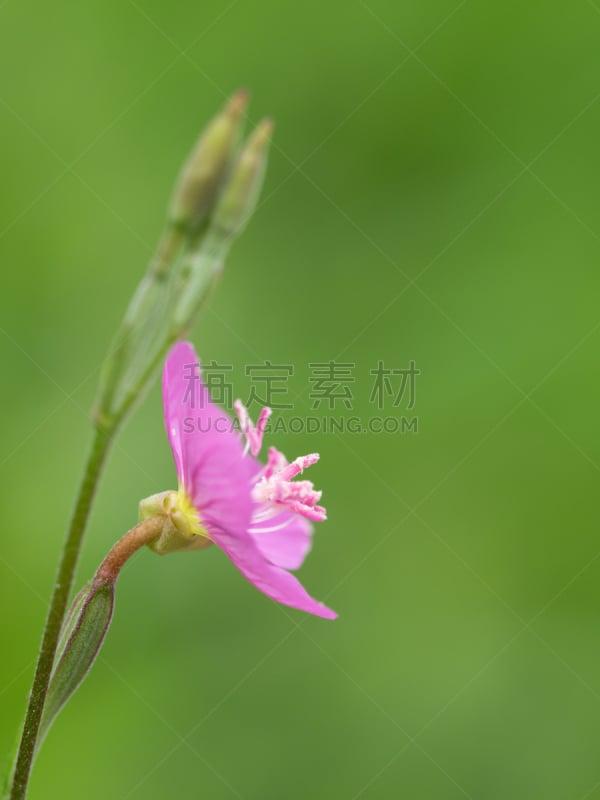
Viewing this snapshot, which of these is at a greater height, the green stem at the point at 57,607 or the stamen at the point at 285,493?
the stamen at the point at 285,493

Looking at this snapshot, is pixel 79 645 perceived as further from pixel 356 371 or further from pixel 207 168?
pixel 356 371

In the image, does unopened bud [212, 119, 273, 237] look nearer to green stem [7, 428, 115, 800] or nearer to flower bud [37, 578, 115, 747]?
green stem [7, 428, 115, 800]

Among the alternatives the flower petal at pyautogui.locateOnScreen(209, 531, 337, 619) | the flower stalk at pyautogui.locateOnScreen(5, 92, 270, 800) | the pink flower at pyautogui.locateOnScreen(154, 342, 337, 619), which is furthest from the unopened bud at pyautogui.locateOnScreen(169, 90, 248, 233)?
the flower petal at pyautogui.locateOnScreen(209, 531, 337, 619)

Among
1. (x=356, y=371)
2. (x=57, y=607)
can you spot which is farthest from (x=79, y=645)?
(x=356, y=371)

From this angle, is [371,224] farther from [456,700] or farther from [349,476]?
[456,700]

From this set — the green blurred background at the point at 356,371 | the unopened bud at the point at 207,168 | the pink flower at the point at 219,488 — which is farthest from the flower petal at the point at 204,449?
the green blurred background at the point at 356,371

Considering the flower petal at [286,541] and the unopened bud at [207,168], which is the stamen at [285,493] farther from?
the unopened bud at [207,168]
